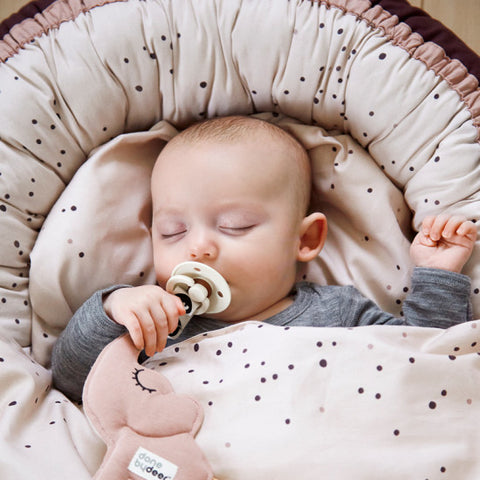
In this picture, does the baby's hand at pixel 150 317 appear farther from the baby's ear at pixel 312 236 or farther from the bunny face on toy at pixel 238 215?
the baby's ear at pixel 312 236

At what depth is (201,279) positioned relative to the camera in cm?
99

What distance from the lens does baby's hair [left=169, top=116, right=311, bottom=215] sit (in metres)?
1.12

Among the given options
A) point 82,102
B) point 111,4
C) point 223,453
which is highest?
point 111,4

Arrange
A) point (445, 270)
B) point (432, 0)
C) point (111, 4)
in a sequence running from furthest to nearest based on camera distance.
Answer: point (432, 0) < point (111, 4) < point (445, 270)

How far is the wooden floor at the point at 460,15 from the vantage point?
63.3 inches

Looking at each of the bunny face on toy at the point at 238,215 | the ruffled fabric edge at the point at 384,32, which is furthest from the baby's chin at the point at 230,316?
the ruffled fabric edge at the point at 384,32

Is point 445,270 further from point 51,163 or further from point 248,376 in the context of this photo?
point 51,163

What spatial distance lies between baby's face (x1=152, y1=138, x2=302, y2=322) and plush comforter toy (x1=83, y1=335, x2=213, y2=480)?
198 millimetres

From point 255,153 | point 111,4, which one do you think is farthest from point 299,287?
point 111,4

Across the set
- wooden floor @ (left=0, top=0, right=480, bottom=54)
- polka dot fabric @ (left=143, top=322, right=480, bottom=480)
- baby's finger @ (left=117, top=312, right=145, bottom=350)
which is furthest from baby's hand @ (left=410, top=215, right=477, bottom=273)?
wooden floor @ (left=0, top=0, right=480, bottom=54)

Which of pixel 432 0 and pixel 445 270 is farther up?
pixel 432 0

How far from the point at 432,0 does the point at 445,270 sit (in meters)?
0.89

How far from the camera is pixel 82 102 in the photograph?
1137 mm

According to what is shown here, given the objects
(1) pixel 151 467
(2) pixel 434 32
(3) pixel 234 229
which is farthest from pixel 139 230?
(2) pixel 434 32
